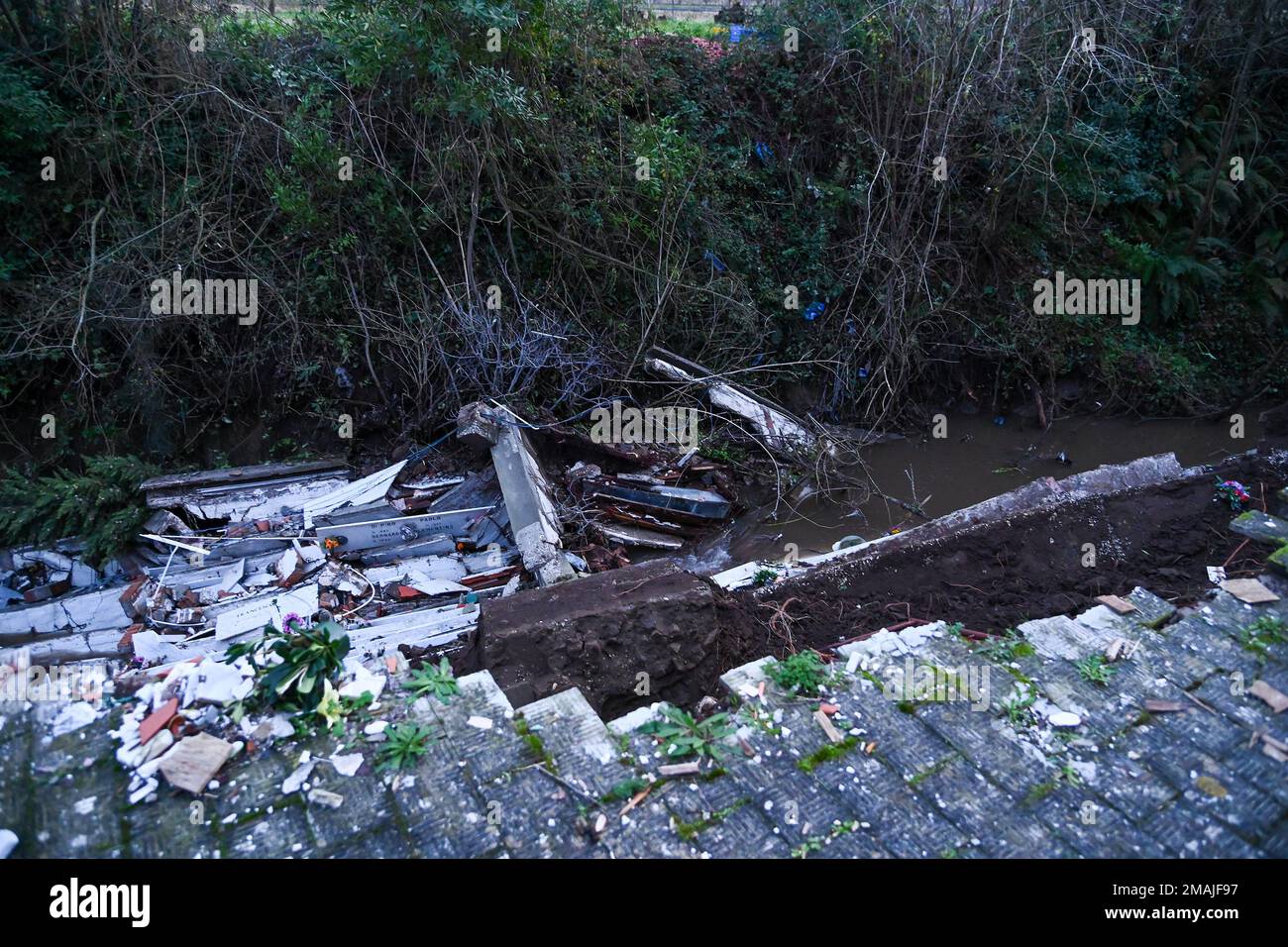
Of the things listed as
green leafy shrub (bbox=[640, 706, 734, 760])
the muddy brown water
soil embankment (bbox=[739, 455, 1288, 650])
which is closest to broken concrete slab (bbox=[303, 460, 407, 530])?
the muddy brown water

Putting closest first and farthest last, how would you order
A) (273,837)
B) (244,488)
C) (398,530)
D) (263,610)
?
(273,837), (263,610), (398,530), (244,488)

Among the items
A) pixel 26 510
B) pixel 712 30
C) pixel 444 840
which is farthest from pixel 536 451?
pixel 712 30

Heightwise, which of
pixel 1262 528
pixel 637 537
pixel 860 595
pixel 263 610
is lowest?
pixel 263 610

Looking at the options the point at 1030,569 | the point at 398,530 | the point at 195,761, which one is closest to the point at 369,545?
the point at 398,530

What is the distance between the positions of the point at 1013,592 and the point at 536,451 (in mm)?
4046

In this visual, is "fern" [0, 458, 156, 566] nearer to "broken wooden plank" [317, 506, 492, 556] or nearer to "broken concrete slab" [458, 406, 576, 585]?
"broken wooden plank" [317, 506, 492, 556]

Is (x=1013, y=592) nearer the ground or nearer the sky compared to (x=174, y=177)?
nearer the ground

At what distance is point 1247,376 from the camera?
8727mm

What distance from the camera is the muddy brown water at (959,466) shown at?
A: 22.7 ft

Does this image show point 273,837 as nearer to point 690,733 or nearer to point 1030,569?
point 690,733

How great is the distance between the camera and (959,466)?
792 centimetres

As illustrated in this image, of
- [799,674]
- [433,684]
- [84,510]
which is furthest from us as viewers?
[84,510]

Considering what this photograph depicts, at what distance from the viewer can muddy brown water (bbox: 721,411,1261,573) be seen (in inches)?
273
